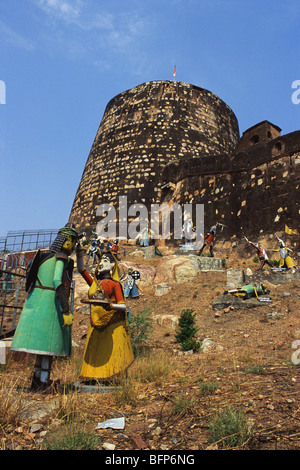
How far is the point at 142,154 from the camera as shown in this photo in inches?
728

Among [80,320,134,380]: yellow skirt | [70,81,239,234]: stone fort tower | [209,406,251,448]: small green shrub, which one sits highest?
[70,81,239,234]: stone fort tower

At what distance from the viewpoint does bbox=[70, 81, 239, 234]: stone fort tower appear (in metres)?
18.1

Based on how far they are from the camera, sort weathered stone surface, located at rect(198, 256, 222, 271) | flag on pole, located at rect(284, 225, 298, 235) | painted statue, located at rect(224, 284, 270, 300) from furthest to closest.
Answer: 1. flag on pole, located at rect(284, 225, 298, 235)
2. weathered stone surface, located at rect(198, 256, 222, 271)
3. painted statue, located at rect(224, 284, 270, 300)

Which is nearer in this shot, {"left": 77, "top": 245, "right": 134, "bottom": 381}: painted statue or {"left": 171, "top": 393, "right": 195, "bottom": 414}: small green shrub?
{"left": 171, "top": 393, "right": 195, "bottom": 414}: small green shrub

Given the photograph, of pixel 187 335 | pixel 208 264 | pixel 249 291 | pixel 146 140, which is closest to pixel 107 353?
pixel 187 335

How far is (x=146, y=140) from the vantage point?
18.8 m

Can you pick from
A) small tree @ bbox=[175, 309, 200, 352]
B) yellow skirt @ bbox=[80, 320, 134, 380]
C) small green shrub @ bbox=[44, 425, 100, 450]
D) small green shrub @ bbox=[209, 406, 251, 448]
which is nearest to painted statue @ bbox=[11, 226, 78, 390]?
yellow skirt @ bbox=[80, 320, 134, 380]

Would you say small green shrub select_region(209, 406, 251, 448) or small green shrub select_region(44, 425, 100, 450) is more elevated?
small green shrub select_region(209, 406, 251, 448)

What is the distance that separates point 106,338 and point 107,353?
16 cm

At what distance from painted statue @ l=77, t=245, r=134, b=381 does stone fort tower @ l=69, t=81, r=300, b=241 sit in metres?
8.37

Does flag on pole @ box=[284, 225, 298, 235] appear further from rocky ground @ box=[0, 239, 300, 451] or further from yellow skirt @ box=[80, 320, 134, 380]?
yellow skirt @ box=[80, 320, 134, 380]

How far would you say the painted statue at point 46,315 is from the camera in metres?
3.56

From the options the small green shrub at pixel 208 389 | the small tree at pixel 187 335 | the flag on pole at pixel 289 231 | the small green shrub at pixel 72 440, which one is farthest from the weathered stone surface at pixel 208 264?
the small green shrub at pixel 72 440
